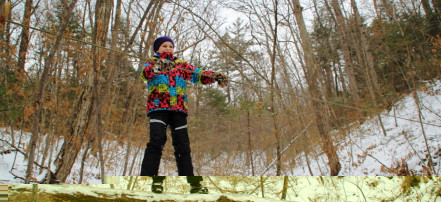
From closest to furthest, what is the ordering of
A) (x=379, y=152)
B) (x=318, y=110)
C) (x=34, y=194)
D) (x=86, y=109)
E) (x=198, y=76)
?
(x=34, y=194), (x=198, y=76), (x=86, y=109), (x=318, y=110), (x=379, y=152)

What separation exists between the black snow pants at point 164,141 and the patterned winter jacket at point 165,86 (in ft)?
0.18

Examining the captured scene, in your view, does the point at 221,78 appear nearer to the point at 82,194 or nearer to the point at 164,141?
the point at 164,141

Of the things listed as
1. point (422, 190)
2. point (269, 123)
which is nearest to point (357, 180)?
point (422, 190)

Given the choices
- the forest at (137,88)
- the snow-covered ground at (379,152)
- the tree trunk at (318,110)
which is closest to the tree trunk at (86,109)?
the forest at (137,88)

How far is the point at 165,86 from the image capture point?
1930 millimetres

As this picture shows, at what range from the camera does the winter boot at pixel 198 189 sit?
1.00m

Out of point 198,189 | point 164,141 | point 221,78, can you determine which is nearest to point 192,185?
point 198,189

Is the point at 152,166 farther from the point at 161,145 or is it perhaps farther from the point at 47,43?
the point at 47,43

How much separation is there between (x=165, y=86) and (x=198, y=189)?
3.48 feet

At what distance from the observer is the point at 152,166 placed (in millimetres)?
1730

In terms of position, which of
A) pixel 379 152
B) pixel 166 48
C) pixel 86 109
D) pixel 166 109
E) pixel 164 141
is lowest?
pixel 379 152

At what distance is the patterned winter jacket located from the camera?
1872mm

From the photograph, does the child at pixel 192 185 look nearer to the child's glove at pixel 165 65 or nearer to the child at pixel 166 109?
the child at pixel 166 109

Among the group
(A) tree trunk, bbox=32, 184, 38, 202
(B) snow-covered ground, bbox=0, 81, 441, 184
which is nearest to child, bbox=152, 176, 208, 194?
(A) tree trunk, bbox=32, 184, 38, 202
